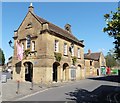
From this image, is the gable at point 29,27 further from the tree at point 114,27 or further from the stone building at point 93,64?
the stone building at point 93,64

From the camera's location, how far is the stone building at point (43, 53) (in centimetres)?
2800

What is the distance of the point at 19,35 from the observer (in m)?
32.1

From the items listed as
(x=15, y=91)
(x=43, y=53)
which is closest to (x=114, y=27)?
(x=15, y=91)

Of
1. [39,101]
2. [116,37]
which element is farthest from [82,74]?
[116,37]

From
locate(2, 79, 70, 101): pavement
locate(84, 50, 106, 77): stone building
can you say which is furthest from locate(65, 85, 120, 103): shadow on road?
locate(84, 50, 106, 77): stone building

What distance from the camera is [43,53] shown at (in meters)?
27.9

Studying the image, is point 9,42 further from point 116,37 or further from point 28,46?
point 116,37

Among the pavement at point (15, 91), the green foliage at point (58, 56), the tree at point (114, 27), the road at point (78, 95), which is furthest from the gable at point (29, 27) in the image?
the tree at point (114, 27)

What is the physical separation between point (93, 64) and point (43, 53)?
116 ft

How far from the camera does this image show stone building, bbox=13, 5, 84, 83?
91.9ft

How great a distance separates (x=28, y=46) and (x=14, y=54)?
375cm

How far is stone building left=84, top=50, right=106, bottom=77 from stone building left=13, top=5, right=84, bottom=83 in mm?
20750

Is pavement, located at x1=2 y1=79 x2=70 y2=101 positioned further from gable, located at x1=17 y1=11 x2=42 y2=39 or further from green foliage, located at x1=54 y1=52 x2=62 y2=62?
gable, located at x1=17 y1=11 x2=42 y2=39

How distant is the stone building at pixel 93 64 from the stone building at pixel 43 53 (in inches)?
817
